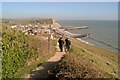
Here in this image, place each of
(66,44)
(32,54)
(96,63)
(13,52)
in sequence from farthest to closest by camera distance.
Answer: (96,63) → (66,44) → (32,54) → (13,52)

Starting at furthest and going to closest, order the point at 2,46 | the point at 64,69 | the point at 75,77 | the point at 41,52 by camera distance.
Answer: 1. the point at 41,52
2. the point at 2,46
3. the point at 64,69
4. the point at 75,77

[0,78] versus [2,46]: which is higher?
[2,46]

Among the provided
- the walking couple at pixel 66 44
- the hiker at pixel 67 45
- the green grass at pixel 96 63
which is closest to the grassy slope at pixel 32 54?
the walking couple at pixel 66 44

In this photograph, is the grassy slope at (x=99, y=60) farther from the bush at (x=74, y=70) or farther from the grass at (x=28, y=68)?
the bush at (x=74, y=70)

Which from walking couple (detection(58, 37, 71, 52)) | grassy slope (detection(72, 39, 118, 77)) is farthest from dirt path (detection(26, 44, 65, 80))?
walking couple (detection(58, 37, 71, 52))

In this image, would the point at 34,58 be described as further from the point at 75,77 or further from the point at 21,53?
the point at 75,77

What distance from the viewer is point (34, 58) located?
20812 millimetres

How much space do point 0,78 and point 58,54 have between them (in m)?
7.24


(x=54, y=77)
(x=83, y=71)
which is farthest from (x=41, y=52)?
(x=83, y=71)

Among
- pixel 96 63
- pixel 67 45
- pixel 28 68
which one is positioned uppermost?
pixel 67 45

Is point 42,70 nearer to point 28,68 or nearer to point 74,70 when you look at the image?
point 28,68

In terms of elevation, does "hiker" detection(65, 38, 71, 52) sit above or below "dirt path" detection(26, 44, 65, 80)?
above

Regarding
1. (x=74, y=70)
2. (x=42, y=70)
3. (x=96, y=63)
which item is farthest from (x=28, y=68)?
(x=96, y=63)

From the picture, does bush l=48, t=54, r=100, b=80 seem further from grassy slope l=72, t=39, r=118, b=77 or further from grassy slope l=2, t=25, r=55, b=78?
grassy slope l=72, t=39, r=118, b=77
